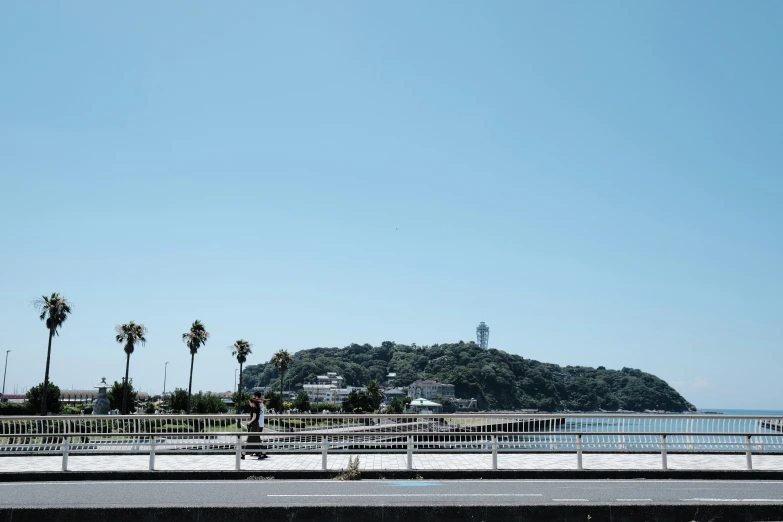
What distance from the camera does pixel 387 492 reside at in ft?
42.2

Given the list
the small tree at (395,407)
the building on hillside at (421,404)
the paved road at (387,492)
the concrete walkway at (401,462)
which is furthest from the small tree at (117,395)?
the small tree at (395,407)

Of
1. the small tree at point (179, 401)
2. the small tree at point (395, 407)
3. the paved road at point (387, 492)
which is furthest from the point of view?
the small tree at point (395, 407)

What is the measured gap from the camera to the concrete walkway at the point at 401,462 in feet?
54.4

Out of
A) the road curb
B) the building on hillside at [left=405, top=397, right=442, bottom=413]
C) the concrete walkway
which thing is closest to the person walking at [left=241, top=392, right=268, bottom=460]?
the concrete walkway

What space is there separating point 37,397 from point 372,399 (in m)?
74.9

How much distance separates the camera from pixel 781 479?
15867 mm

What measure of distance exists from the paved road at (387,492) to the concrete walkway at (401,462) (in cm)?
162

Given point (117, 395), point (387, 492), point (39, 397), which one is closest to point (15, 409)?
point (39, 397)

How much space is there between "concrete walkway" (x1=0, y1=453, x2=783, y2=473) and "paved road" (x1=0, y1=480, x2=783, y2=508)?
5.31 feet

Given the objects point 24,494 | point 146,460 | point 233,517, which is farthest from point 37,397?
point 233,517

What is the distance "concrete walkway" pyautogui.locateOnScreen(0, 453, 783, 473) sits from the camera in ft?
54.4

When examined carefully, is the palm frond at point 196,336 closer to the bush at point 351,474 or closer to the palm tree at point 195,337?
the palm tree at point 195,337

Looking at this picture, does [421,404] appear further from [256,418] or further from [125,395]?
[256,418]

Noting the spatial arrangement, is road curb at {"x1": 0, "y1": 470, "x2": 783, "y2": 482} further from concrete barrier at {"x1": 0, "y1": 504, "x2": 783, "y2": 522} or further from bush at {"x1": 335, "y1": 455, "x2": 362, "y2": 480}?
concrete barrier at {"x1": 0, "y1": 504, "x2": 783, "y2": 522}
